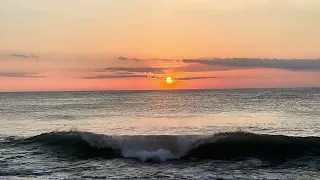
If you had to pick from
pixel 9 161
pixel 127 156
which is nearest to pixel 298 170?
pixel 127 156

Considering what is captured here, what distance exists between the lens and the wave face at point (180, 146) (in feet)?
64.5

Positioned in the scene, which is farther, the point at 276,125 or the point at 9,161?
the point at 276,125

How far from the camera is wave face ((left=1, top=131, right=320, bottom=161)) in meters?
19.7

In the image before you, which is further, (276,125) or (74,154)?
(276,125)

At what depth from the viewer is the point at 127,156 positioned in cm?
1978

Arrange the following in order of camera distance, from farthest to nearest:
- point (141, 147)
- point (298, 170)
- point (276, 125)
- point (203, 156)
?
point (276, 125) < point (141, 147) < point (203, 156) < point (298, 170)

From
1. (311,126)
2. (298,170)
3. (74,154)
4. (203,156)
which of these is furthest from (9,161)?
(311,126)

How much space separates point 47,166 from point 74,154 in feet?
12.1

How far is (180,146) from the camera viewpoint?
68.0ft

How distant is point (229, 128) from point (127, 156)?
49.1ft

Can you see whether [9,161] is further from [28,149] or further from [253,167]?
[253,167]

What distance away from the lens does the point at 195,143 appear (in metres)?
21.5

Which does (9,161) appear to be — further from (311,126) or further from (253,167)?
(311,126)

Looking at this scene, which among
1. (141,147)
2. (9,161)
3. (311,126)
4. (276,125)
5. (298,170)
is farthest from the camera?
(276,125)
